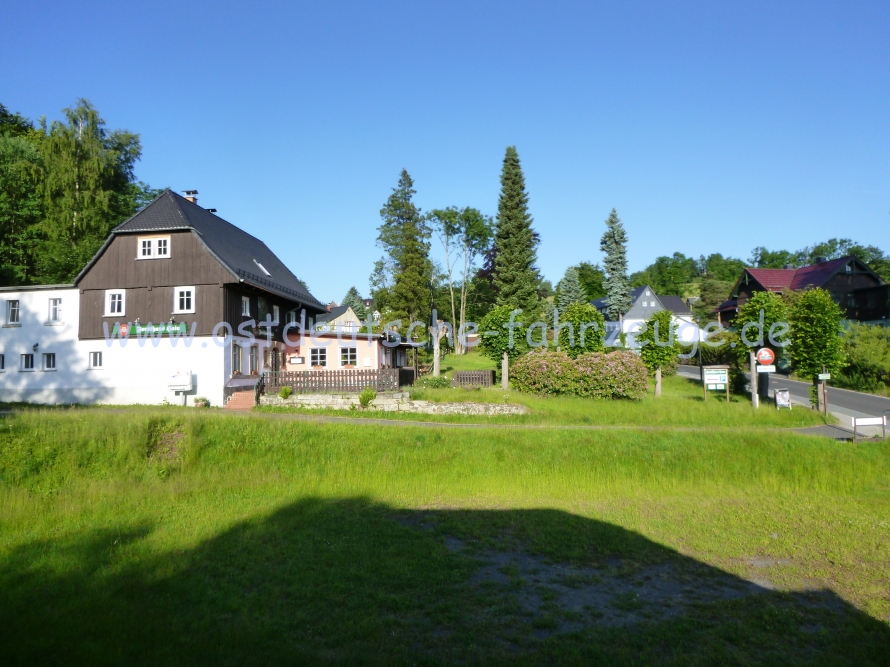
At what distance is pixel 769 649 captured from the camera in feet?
20.7

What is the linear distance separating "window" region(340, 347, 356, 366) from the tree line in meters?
17.5

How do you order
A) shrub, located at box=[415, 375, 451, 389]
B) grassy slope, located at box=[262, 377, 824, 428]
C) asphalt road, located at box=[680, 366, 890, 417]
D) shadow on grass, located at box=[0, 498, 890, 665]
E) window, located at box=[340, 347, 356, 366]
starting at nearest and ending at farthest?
1. shadow on grass, located at box=[0, 498, 890, 665]
2. grassy slope, located at box=[262, 377, 824, 428]
3. asphalt road, located at box=[680, 366, 890, 417]
4. shrub, located at box=[415, 375, 451, 389]
5. window, located at box=[340, 347, 356, 366]

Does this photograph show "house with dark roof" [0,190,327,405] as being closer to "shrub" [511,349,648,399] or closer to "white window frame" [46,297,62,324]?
"white window frame" [46,297,62,324]

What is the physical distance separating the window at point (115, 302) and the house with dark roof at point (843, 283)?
4375 cm

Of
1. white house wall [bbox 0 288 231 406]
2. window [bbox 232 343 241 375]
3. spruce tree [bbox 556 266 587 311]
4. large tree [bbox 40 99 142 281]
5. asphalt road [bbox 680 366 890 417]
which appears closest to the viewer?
asphalt road [bbox 680 366 890 417]

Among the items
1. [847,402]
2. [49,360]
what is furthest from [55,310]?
[847,402]

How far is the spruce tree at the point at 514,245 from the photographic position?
48.4 meters

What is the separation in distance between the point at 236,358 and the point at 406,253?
2290cm

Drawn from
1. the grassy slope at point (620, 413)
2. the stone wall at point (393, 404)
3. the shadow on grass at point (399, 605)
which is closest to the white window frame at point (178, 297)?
the stone wall at point (393, 404)

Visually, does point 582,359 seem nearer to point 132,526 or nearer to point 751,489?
point 751,489

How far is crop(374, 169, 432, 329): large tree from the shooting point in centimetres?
4772

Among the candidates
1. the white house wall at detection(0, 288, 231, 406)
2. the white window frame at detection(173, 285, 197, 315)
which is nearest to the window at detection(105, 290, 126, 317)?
the white house wall at detection(0, 288, 231, 406)

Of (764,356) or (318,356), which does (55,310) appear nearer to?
(318,356)

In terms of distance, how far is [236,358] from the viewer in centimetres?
2873
